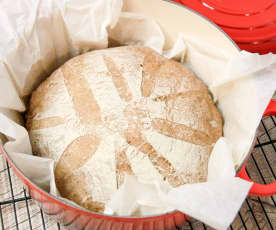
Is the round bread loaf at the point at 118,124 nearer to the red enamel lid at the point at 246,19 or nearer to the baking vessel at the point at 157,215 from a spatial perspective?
the baking vessel at the point at 157,215

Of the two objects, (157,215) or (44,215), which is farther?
(44,215)

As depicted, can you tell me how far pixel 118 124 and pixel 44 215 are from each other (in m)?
0.27

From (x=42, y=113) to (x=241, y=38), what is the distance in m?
0.51

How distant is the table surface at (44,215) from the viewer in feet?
2.57

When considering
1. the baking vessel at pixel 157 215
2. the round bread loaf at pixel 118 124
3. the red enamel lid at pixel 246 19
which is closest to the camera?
the baking vessel at pixel 157 215

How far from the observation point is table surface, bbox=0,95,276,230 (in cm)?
78

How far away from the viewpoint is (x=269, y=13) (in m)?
0.91

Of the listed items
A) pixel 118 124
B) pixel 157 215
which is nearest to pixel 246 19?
pixel 118 124

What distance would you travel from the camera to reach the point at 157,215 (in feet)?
1.85

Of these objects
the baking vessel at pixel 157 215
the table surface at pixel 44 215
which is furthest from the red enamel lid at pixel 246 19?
the table surface at pixel 44 215

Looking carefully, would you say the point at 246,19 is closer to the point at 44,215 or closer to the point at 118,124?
the point at 118,124

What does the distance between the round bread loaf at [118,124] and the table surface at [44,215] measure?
122mm

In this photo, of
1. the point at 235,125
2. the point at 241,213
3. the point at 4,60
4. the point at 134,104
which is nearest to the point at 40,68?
the point at 4,60

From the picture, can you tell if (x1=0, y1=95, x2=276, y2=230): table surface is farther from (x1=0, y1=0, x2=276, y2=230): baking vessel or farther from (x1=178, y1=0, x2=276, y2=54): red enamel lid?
(x1=178, y1=0, x2=276, y2=54): red enamel lid
